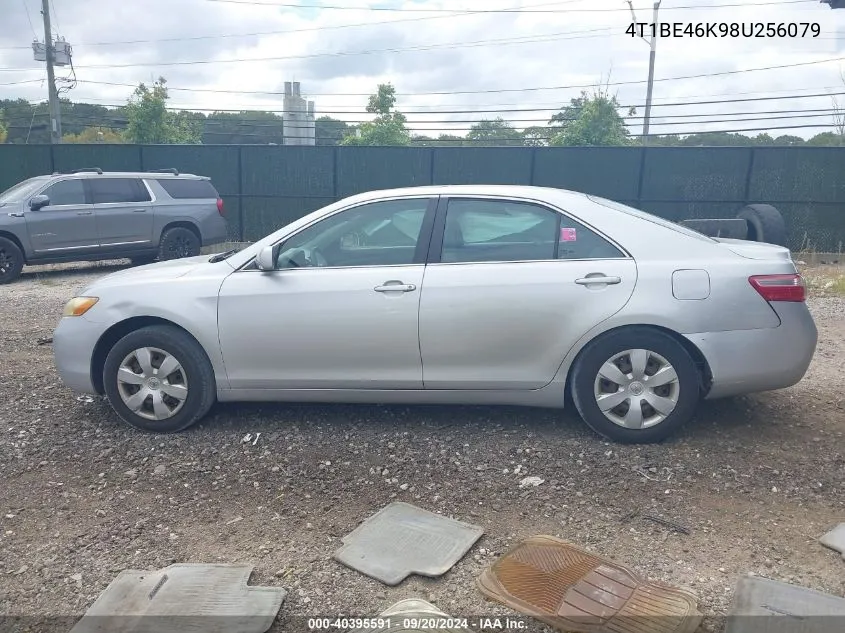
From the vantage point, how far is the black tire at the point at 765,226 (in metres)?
10.9

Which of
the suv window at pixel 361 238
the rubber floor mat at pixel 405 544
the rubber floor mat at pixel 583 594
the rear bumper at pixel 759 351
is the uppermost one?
the suv window at pixel 361 238

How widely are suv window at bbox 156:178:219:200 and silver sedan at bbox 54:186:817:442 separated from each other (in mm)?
8627

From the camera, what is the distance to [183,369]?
4602 mm

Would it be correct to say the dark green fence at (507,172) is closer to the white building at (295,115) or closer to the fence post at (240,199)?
the fence post at (240,199)

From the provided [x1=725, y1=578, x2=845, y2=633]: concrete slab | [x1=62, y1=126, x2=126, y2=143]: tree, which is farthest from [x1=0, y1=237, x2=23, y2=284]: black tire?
[x1=62, y1=126, x2=126, y2=143]: tree

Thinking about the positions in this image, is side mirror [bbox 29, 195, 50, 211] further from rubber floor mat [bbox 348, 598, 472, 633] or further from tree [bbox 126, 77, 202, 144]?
tree [bbox 126, 77, 202, 144]

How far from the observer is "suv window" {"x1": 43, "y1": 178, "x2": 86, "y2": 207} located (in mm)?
11781

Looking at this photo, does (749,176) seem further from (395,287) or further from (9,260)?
(9,260)

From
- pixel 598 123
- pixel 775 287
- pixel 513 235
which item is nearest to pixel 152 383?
pixel 513 235

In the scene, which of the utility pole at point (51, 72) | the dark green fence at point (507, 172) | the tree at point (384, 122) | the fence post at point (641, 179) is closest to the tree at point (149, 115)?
the utility pole at point (51, 72)

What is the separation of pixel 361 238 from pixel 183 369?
1.40 meters

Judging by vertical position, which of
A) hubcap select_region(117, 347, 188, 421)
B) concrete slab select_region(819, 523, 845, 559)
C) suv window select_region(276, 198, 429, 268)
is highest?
suv window select_region(276, 198, 429, 268)

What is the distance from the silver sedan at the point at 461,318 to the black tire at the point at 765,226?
6.87 m

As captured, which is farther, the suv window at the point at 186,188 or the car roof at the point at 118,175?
the suv window at the point at 186,188
